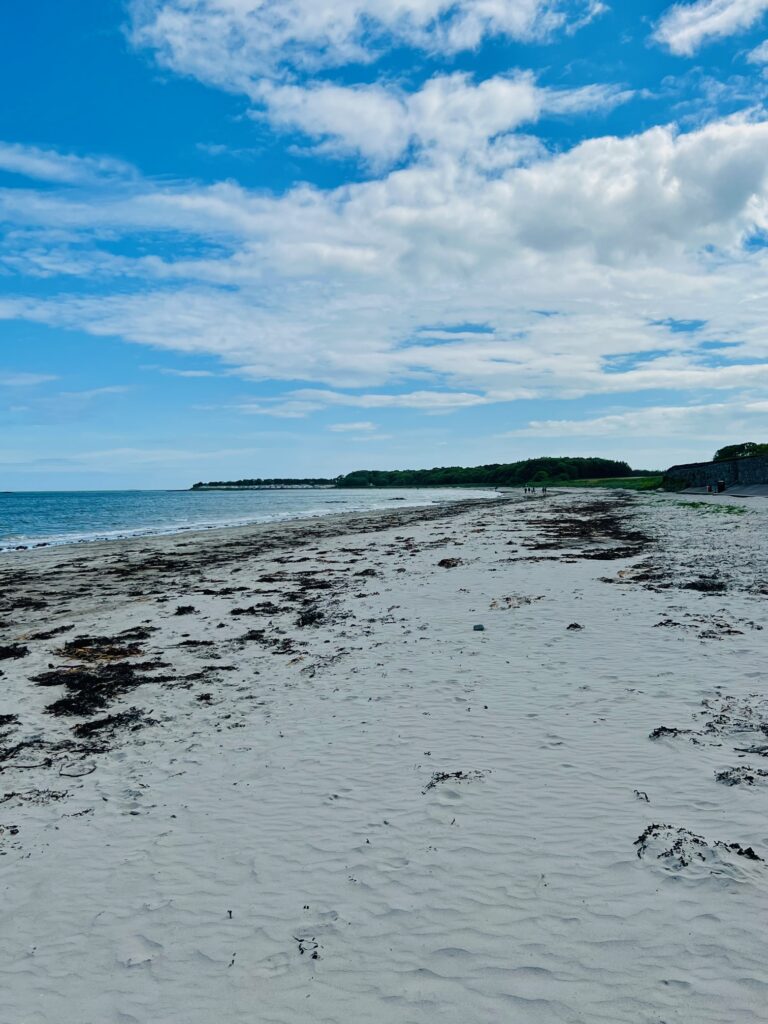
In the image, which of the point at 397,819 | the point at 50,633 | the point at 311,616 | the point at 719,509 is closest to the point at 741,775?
the point at 397,819

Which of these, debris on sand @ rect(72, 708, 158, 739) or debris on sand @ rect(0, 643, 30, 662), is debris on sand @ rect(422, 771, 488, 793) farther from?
debris on sand @ rect(0, 643, 30, 662)

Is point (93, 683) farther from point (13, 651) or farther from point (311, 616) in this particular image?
point (311, 616)

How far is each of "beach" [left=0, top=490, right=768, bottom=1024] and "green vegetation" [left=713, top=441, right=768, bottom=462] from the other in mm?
58880

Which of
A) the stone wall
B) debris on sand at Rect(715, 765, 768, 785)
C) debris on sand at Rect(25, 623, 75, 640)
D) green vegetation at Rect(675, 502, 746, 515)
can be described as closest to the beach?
debris on sand at Rect(715, 765, 768, 785)

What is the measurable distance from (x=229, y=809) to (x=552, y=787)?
303 cm

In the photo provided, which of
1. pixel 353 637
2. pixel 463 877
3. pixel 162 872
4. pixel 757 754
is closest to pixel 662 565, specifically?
Result: pixel 353 637

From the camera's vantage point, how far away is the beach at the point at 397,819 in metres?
3.53

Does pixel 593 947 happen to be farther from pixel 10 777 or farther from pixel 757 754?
pixel 10 777

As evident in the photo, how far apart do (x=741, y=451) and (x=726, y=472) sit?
8595 millimetres

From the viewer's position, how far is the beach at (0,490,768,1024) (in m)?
A: 3.53

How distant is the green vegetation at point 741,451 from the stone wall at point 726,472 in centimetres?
105

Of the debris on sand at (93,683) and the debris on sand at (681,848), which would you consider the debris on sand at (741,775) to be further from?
the debris on sand at (93,683)

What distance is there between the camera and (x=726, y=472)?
202 ft

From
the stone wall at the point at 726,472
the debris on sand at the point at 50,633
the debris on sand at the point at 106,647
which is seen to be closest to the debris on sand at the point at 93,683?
the debris on sand at the point at 106,647
